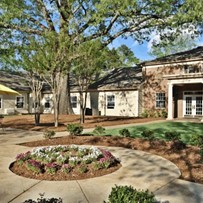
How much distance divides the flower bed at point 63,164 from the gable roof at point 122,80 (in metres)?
21.2

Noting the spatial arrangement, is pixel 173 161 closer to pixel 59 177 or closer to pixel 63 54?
pixel 59 177

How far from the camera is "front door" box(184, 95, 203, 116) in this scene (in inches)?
1000

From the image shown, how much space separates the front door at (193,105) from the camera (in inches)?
1000

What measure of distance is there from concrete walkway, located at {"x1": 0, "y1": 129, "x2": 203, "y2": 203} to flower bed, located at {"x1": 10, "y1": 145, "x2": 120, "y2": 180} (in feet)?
1.06

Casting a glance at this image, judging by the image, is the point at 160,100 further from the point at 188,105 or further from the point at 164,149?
the point at 164,149

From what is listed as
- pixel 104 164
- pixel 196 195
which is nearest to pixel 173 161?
pixel 104 164

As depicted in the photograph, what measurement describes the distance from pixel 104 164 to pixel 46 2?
73.2 feet

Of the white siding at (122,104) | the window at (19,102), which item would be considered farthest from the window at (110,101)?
the window at (19,102)

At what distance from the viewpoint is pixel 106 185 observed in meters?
5.93

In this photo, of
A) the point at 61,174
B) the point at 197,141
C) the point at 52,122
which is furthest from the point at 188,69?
the point at 61,174

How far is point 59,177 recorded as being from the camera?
21.3 feet

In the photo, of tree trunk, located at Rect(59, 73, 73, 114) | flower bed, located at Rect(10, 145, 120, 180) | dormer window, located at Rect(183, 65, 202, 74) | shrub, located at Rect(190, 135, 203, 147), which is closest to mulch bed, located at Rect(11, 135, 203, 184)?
flower bed, located at Rect(10, 145, 120, 180)

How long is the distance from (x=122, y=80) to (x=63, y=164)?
2494cm

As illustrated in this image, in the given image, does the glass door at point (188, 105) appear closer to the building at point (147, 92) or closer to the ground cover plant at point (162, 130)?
the building at point (147, 92)
